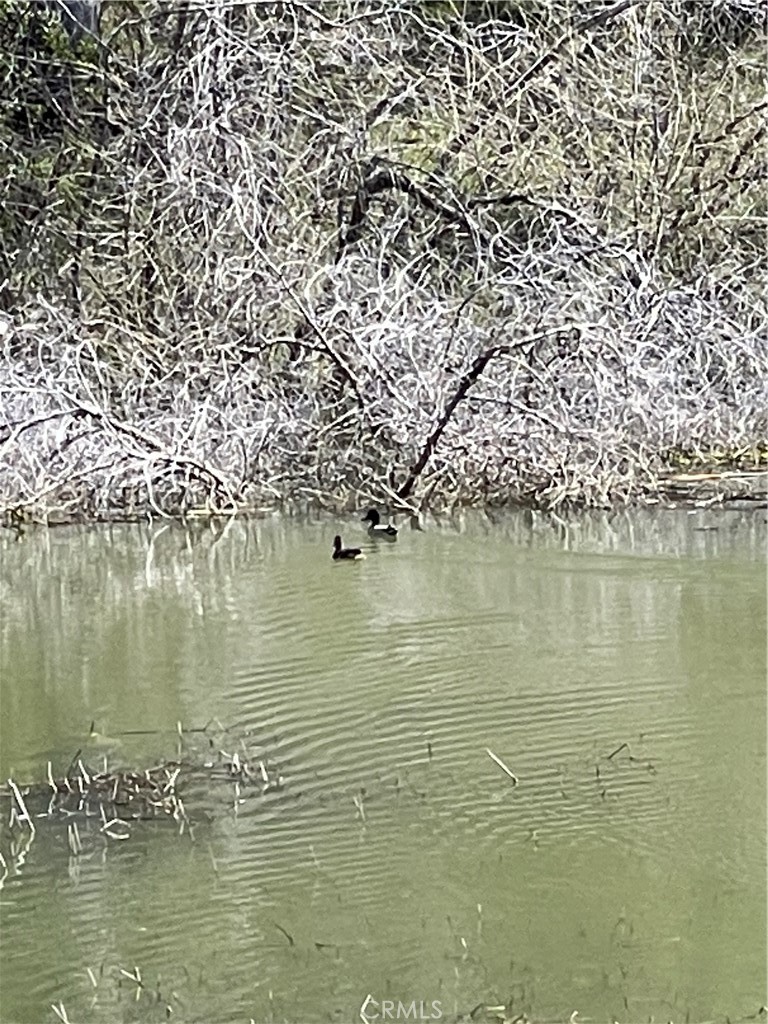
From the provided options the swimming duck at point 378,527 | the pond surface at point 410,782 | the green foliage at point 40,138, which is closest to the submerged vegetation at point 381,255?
the green foliage at point 40,138

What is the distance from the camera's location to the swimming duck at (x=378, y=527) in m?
10.2

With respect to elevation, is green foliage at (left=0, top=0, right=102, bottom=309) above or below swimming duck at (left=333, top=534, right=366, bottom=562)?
above

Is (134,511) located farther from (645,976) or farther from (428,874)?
(645,976)

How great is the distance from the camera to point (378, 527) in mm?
10359

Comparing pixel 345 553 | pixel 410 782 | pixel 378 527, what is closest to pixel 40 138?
pixel 378 527

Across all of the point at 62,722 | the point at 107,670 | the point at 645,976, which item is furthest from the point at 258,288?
the point at 645,976

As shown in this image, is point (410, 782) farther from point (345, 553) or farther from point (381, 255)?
point (381, 255)

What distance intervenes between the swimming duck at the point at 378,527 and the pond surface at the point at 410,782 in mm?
503

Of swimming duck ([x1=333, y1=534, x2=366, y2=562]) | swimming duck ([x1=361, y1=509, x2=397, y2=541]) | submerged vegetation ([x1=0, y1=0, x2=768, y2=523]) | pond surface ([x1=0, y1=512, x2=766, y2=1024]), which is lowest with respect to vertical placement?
pond surface ([x1=0, y1=512, x2=766, y2=1024])

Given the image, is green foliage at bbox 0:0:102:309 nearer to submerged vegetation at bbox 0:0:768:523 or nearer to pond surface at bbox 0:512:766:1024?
submerged vegetation at bbox 0:0:768:523

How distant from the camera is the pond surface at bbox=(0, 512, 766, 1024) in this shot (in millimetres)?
4582

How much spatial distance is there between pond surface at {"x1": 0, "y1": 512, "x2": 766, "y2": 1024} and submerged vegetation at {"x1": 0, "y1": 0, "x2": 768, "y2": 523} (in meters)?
1.38

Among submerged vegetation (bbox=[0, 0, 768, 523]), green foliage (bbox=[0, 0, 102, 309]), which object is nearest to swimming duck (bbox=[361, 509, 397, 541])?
submerged vegetation (bbox=[0, 0, 768, 523])

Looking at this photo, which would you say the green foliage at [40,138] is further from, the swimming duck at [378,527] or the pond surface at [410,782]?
the pond surface at [410,782]
